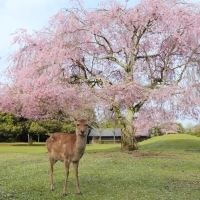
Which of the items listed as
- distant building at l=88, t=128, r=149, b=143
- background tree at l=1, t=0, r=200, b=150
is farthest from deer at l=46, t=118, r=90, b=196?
distant building at l=88, t=128, r=149, b=143

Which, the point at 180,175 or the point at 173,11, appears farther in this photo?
the point at 173,11

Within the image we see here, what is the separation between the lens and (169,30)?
30.8 meters

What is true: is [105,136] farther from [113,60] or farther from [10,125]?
[113,60]

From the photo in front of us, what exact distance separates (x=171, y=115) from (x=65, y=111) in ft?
30.4

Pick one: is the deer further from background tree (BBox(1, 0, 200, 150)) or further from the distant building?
the distant building

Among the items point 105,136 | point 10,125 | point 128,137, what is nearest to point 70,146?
point 128,137

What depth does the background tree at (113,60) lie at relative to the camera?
29875 millimetres

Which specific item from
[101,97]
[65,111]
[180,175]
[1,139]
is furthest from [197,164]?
[1,139]

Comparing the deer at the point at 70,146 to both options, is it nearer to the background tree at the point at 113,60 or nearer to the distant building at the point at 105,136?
the background tree at the point at 113,60

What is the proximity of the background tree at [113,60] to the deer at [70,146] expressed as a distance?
1743 centimetres

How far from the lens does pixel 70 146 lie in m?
10.8

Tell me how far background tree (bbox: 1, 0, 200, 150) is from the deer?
17.4m

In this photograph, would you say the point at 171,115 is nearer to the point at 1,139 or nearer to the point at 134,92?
the point at 134,92

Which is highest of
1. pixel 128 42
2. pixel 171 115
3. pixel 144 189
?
pixel 128 42
